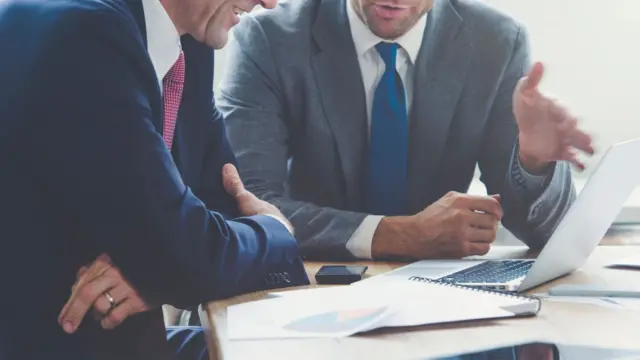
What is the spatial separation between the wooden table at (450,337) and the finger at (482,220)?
0.41m

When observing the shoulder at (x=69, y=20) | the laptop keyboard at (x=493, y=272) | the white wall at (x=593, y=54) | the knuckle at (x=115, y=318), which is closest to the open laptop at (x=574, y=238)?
Result: the laptop keyboard at (x=493, y=272)

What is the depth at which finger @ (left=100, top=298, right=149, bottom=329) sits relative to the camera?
112cm

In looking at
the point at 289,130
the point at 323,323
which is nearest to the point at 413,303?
the point at 323,323

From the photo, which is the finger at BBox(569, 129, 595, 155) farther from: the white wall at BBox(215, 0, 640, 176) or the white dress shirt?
the white wall at BBox(215, 0, 640, 176)

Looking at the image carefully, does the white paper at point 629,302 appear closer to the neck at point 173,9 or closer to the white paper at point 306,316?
the white paper at point 306,316

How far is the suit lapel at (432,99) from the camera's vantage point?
1.86 meters

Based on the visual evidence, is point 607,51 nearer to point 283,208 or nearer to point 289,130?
point 289,130

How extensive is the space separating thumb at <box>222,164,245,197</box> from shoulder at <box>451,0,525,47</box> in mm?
646

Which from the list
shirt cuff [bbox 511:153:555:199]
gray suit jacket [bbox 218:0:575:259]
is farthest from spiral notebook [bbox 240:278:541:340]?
gray suit jacket [bbox 218:0:575:259]

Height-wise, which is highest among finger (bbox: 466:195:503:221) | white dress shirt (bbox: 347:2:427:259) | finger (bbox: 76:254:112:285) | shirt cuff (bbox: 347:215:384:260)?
white dress shirt (bbox: 347:2:427:259)

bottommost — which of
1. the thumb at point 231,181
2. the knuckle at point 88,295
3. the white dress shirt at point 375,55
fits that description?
the thumb at point 231,181

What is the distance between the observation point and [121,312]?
1116mm

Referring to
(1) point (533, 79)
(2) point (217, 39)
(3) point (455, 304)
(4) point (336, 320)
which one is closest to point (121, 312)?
(4) point (336, 320)

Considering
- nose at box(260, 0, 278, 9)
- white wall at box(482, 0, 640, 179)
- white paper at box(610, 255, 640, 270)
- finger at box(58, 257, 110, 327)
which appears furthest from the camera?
white wall at box(482, 0, 640, 179)
